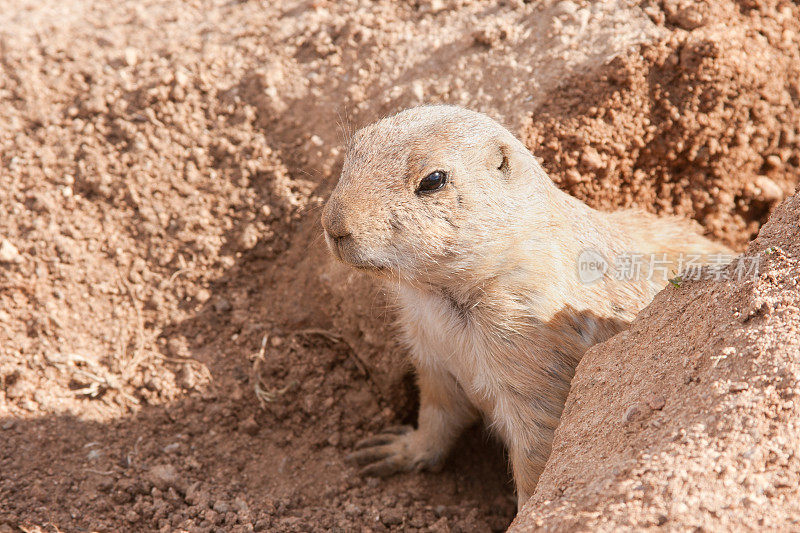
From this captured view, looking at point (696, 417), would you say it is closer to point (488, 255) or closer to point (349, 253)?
point (488, 255)

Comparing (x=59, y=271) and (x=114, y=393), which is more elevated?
(x=59, y=271)

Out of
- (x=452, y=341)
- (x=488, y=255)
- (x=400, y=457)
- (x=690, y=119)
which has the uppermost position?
(x=488, y=255)

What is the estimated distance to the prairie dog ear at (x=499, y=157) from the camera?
3.96 metres

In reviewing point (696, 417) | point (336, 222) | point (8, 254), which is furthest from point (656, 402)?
point (8, 254)

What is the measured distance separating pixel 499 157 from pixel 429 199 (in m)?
0.55

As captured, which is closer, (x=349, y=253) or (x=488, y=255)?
(x=349, y=253)

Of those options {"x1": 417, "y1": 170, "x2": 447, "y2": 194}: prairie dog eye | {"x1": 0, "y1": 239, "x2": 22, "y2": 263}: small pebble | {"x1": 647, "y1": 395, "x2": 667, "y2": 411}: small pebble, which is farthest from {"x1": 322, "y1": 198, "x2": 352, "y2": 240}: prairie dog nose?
{"x1": 0, "y1": 239, "x2": 22, "y2": 263}: small pebble

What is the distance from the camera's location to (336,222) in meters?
3.59

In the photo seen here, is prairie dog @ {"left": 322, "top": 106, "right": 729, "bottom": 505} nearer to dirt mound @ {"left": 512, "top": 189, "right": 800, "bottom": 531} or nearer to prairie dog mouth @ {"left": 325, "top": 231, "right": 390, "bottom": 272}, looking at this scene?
prairie dog mouth @ {"left": 325, "top": 231, "right": 390, "bottom": 272}

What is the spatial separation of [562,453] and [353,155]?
200 cm

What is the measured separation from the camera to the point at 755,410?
2.64 metres

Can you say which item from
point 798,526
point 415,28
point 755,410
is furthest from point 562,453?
point 415,28

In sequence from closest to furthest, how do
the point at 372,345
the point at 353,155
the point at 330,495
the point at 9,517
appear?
the point at 9,517, the point at 353,155, the point at 330,495, the point at 372,345

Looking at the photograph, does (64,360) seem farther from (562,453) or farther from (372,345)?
(562,453)
